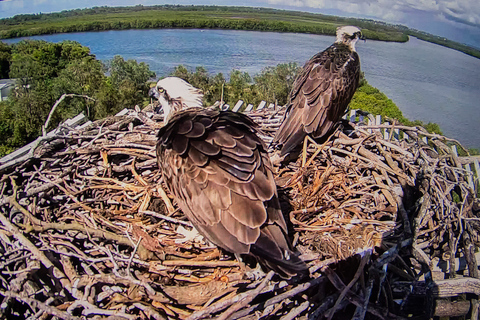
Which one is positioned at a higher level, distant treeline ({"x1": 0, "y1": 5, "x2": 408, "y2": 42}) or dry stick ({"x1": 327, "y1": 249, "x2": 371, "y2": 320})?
distant treeline ({"x1": 0, "y1": 5, "x2": 408, "y2": 42})

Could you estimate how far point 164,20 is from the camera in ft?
124

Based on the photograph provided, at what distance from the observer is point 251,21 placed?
30.8m

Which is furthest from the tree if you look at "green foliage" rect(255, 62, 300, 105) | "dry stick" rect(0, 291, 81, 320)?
"dry stick" rect(0, 291, 81, 320)

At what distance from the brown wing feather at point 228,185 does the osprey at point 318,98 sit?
3.58ft

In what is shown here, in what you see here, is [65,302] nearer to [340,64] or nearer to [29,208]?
[29,208]

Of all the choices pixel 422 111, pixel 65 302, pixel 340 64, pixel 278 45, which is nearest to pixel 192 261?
pixel 65 302

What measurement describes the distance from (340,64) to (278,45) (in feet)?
68.5

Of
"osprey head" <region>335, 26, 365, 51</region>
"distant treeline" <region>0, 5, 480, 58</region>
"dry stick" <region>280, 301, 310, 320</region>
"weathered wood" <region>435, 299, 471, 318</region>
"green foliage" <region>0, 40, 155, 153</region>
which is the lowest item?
"green foliage" <region>0, 40, 155, 153</region>

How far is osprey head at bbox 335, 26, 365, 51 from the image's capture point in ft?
15.1

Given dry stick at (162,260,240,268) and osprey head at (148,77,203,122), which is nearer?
dry stick at (162,260,240,268)

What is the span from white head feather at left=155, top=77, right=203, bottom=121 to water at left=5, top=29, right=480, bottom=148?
311 cm

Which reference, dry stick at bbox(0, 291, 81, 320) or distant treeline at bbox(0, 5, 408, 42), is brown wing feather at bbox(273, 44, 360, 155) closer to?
dry stick at bbox(0, 291, 81, 320)

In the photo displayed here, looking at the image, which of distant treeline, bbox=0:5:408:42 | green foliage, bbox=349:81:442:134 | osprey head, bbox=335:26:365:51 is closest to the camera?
osprey head, bbox=335:26:365:51

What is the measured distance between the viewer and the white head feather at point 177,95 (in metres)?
3.40
